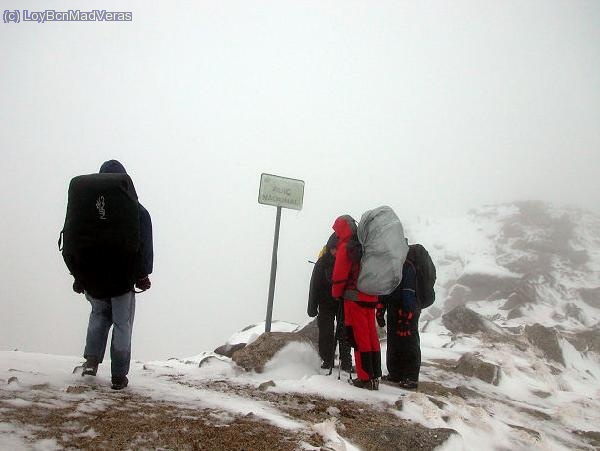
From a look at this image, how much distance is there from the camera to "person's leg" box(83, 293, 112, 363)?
3.87m

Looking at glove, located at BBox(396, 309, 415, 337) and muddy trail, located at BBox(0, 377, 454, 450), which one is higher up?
glove, located at BBox(396, 309, 415, 337)

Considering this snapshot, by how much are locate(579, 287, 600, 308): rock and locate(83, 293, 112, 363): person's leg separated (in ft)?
120

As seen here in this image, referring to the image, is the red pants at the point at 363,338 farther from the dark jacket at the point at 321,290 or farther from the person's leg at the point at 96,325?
the person's leg at the point at 96,325

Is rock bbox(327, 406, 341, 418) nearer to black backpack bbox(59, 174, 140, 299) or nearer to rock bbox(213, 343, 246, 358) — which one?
black backpack bbox(59, 174, 140, 299)

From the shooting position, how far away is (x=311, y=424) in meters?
3.13

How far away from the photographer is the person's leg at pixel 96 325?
152 inches

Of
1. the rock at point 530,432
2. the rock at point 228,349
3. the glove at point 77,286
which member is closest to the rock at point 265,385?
the glove at point 77,286

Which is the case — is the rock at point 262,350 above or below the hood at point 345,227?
below

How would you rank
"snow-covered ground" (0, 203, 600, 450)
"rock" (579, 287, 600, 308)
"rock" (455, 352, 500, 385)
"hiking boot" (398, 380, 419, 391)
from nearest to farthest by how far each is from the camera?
1. "snow-covered ground" (0, 203, 600, 450)
2. "hiking boot" (398, 380, 419, 391)
3. "rock" (455, 352, 500, 385)
4. "rock" (579, 287, 600, 308)

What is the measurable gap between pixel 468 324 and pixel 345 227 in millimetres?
10357

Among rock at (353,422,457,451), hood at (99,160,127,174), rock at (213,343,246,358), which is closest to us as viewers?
rock at (353,422,457,451)

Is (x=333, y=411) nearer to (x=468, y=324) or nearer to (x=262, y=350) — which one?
(x=262, y=350)

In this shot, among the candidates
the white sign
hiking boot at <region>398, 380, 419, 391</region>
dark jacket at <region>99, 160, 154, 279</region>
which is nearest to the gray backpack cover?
hiking boot at <region>398, 380, 419, 391</region>

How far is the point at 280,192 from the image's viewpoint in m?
6.65
